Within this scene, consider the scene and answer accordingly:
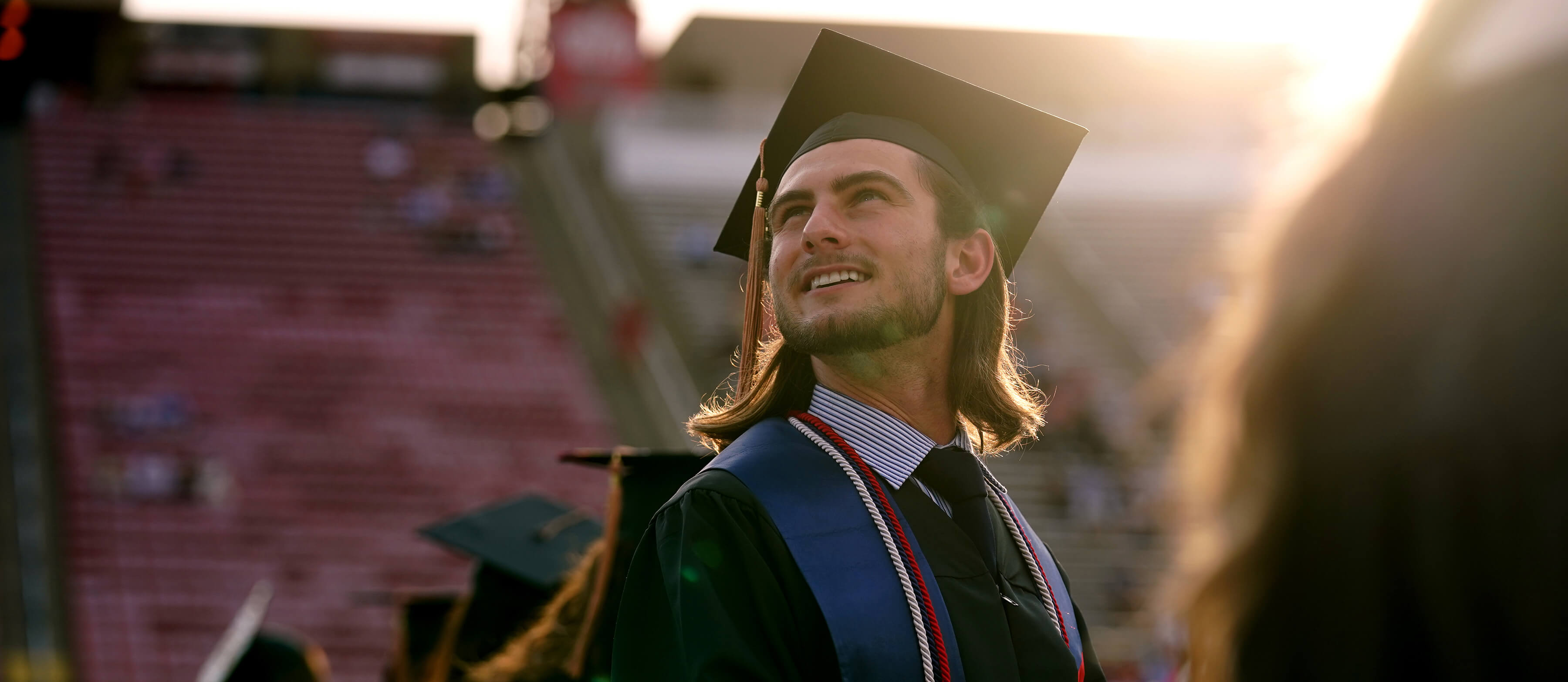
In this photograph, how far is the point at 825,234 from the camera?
2.13 meters

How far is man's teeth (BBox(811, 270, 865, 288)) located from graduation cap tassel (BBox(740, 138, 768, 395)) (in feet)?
0.74

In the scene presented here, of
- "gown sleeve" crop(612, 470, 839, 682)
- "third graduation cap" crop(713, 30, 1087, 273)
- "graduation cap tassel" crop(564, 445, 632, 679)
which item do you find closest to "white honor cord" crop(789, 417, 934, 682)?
"gown sleeve" crop(612, 470, 839, 682)

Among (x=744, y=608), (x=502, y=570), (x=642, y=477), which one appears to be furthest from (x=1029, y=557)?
(x=502, y=570)

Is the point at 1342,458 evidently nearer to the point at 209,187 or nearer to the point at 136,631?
the point at 136,631

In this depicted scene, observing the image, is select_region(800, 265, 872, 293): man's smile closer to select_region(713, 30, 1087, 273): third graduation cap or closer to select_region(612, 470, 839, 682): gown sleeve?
select_region(713, 30, 1087, 273): third graduation cap

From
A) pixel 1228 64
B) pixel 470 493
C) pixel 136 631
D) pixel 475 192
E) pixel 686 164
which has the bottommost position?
pixel 136 631

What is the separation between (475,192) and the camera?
2291cm

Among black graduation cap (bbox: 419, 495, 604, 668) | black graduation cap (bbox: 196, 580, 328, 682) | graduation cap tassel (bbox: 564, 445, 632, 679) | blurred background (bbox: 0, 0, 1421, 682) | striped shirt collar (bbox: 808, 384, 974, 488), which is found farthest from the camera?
blurred background (bbox: 0, 0, 1421, 682)

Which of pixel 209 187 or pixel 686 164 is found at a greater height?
pixel 686 164

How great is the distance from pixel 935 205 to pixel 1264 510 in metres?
1.52

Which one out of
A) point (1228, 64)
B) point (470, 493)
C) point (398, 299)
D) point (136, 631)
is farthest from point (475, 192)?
point (1228, 64)

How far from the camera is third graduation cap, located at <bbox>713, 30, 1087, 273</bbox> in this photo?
2.40 m

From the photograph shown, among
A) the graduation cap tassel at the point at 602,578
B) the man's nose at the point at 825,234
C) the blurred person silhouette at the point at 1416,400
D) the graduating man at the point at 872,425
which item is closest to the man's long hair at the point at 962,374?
the graduating man at the point at 872,425

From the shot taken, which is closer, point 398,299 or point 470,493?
point 470,493
